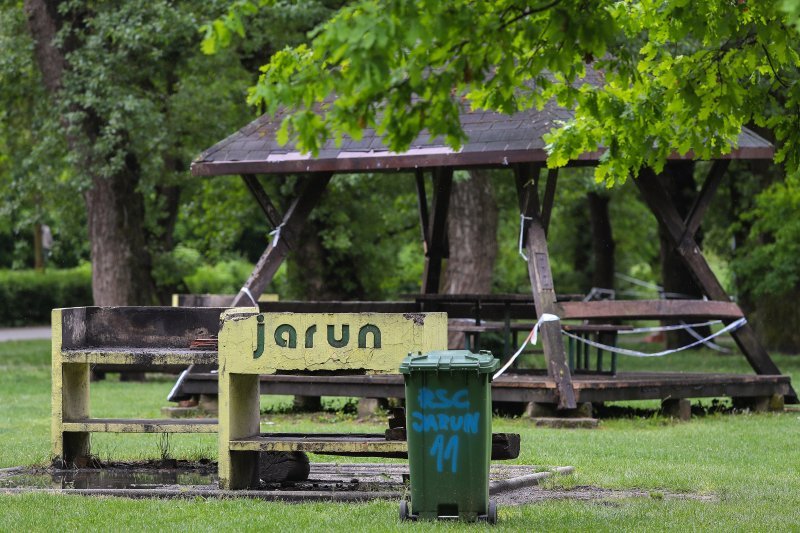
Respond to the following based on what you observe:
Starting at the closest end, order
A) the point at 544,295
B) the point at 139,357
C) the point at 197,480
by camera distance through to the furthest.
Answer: the point at 139,357, the point at 197,480, the point at 544,295

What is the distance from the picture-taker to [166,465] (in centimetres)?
1133

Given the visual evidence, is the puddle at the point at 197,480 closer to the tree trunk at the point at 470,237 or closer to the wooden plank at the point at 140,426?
the wooden plank at the point at 140,426

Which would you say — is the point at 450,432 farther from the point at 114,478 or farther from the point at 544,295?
the point at 544,295

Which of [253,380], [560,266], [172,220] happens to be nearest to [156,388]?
[172,220]

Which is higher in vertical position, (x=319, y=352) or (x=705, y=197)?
(x=705, y=197)

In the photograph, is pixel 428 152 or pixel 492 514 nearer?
pixel 492 514

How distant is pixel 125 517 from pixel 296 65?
2.96m

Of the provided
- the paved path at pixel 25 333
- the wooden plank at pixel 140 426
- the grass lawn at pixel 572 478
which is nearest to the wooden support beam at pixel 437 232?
the grass lawn at pixel 572 478

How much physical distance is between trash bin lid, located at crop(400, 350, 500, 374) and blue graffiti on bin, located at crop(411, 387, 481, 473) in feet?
0.49

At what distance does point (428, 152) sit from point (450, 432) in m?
7.68

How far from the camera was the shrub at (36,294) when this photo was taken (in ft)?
152

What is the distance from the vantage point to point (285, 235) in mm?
16594

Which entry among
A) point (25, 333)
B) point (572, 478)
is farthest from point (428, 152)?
A: point (25, 333)

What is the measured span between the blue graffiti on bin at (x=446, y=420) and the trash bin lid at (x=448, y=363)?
149 millimetres
